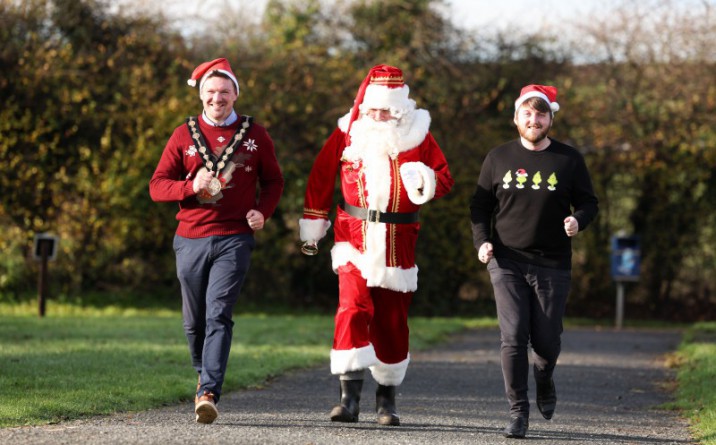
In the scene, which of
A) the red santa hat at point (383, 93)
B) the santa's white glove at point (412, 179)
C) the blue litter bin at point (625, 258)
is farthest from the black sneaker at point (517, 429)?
the blue litter bin at point (625, 258)

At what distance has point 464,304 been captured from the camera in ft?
69.2

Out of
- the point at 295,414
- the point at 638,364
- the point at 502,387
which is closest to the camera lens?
the point at 295,414

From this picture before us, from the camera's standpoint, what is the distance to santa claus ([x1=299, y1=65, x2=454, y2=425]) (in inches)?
269

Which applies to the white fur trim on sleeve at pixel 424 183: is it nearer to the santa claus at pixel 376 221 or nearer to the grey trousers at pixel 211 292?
the santa claus at pixel 376 221

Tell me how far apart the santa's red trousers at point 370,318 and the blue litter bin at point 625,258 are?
14.0m

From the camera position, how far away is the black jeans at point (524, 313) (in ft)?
21.4

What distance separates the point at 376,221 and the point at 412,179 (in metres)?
0.33

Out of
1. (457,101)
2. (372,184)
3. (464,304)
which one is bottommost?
(464,304)

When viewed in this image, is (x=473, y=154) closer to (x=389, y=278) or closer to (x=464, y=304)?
(x=464, y=304)

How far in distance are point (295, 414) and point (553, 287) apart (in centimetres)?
171

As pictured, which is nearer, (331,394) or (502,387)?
(331,394)

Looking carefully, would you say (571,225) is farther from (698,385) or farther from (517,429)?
(698,385)

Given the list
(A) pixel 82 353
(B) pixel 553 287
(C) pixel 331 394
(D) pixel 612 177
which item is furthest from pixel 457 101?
(B) pixel 553 287

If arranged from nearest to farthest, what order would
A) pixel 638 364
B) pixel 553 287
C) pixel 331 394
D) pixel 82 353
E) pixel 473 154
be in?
1. pixel 553 287
2. pixel 331 394
3. pixel 82 353
4. pixel 638 364
5. pixel 473 154
